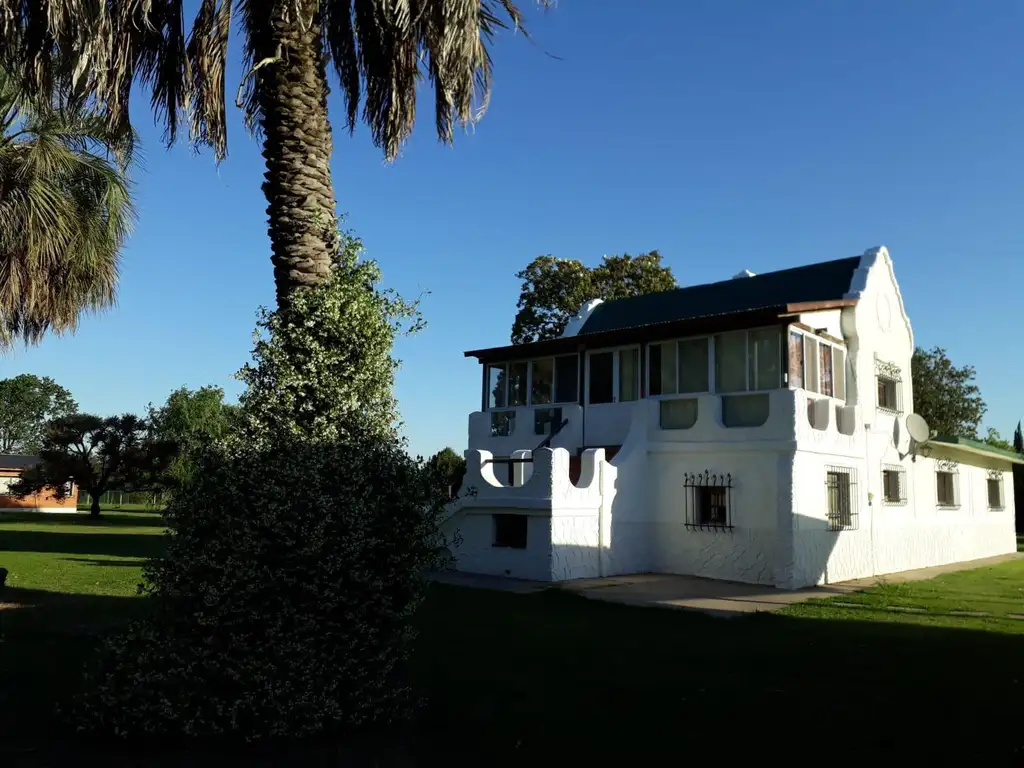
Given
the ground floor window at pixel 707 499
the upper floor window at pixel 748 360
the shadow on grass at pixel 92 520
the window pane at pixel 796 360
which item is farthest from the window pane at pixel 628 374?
the shadow on grass at pixel 92 520

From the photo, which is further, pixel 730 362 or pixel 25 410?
pixel 25 410

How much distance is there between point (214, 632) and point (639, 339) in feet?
46.7

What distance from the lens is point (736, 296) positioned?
22.5 metres

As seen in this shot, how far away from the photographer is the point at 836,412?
18.8 metres

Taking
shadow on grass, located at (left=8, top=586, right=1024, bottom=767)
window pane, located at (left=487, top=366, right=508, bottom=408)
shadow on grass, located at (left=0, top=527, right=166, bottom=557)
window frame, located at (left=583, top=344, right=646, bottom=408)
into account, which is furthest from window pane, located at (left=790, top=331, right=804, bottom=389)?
shadow on grass, located at (left=0, top=527, right=166, bottom=557)

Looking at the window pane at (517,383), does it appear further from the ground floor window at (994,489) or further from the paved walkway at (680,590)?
the ground floor window at (994,489)

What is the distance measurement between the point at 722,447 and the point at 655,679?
981cm

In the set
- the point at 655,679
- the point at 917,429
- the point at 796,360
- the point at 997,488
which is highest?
the point at 796,360

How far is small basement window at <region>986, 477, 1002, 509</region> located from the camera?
27.4 m

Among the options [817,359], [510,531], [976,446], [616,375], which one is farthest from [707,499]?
[976,446]

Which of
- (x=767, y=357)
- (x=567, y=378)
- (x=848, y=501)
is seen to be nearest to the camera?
(x=767, y=357)

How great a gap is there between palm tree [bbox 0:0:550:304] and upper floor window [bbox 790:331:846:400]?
10.5 meters

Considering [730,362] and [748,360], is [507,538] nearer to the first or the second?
[730,362]

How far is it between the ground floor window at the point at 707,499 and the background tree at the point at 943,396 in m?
25.6
